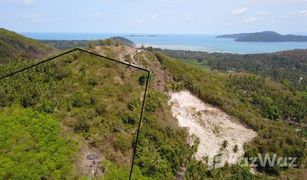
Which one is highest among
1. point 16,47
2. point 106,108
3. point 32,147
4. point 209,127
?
point 16,47

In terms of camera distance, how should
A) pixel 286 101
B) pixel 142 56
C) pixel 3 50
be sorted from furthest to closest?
pixel 3 50, pixel 286 101, pixel 142 56

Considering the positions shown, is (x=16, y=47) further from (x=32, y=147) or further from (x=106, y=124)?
(x=32, y=147)

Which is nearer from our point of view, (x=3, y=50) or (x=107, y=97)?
(x=107, y=97)

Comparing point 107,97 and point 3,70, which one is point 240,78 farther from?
point 3,70

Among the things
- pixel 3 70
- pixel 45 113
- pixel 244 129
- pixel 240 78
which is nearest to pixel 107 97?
pixel 45 113

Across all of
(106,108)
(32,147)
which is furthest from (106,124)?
(32,147)

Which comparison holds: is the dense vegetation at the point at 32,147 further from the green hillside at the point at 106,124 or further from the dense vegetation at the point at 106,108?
the dense vegetation at the point at 106,108
